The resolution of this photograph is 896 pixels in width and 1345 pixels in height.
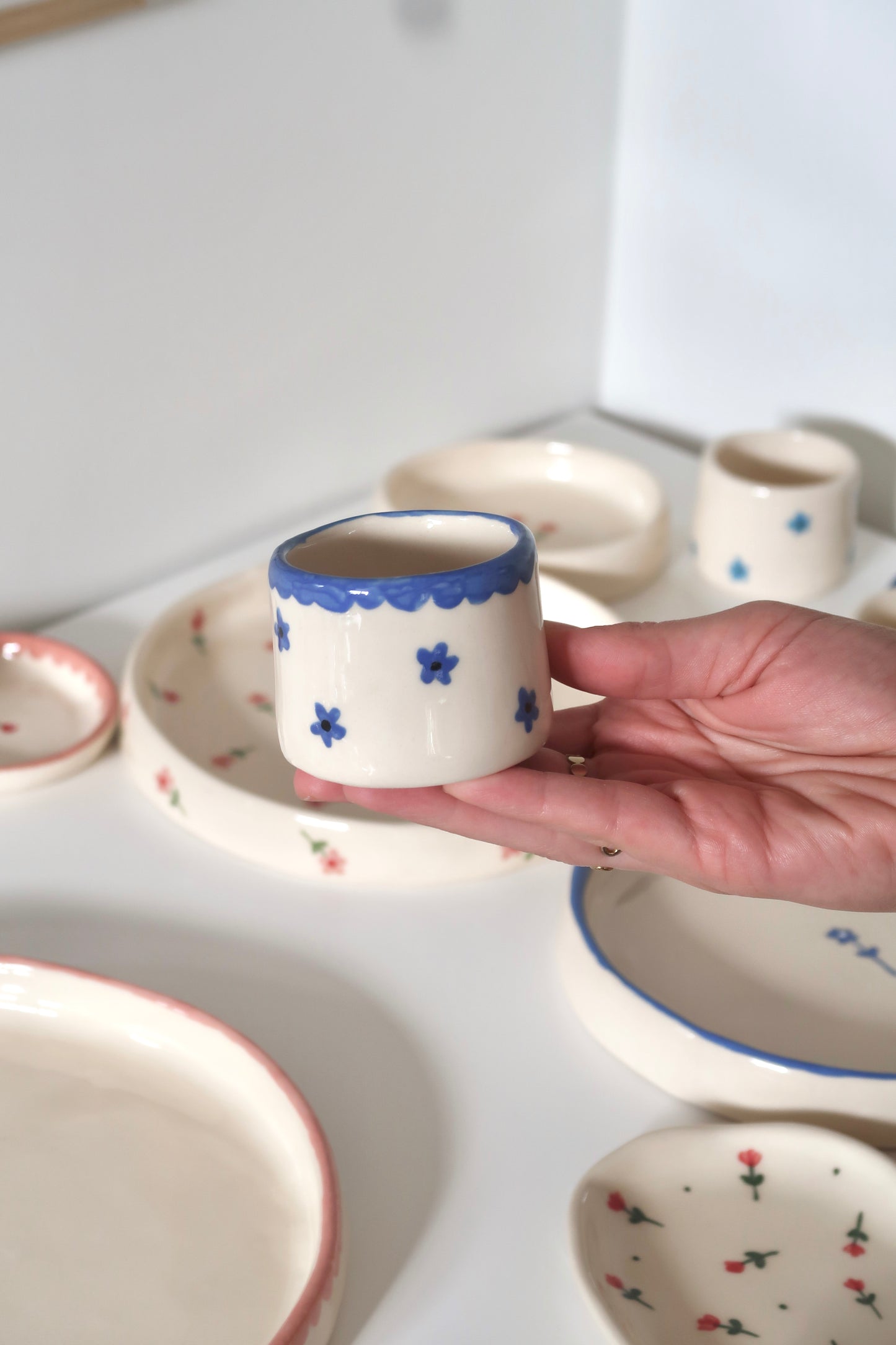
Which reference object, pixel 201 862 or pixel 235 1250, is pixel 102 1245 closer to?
pixel 235 1250

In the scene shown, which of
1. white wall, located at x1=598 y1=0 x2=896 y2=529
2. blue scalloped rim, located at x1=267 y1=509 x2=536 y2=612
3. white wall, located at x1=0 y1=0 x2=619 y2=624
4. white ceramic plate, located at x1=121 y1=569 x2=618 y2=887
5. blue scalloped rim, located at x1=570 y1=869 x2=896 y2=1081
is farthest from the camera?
white wall, located at x1=598 y1=0 x2=896 y2=529

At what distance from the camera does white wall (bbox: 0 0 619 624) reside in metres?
0.91

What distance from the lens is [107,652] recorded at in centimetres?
101

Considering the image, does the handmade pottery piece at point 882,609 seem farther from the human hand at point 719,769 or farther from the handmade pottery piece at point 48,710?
the handmade pottery piece at point 48,710

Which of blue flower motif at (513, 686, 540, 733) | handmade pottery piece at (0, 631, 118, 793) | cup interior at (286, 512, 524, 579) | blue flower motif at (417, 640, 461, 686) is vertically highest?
cup interior at (286, 512, 524, 579)

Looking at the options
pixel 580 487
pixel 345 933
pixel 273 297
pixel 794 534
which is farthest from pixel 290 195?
pixel 345 933

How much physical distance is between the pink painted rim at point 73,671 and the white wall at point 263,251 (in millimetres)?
74

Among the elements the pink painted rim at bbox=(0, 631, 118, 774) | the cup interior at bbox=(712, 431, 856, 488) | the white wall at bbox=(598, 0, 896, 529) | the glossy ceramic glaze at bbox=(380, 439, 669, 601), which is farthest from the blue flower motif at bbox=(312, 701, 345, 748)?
the white wall at bbox=(598, 0, 896, 529)

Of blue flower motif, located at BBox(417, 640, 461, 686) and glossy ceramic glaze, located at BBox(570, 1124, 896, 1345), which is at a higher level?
blue flower motif, located at BBox(417, 640, 461, 686)

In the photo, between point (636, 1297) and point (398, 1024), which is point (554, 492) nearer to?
point (398, 1024)

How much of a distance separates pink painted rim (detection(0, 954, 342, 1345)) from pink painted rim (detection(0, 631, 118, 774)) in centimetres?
18

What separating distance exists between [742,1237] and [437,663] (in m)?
0.31

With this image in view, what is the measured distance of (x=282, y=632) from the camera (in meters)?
0.53

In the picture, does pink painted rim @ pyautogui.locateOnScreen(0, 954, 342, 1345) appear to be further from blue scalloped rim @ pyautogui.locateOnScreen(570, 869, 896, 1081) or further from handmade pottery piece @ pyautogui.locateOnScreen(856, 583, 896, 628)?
handmade pottery piece @ pyautogui.locateOnScreen(856, 583, 896, 628)
